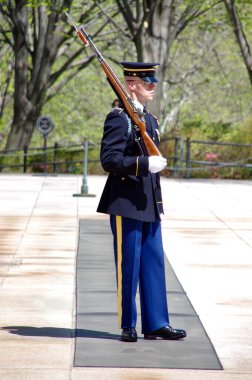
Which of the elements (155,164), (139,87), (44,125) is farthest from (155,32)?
(155,164)

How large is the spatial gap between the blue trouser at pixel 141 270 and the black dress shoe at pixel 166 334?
0.04 metres

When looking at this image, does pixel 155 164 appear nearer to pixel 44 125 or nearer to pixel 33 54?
pixel 44 125

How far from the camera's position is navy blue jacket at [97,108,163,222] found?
7.90 metres

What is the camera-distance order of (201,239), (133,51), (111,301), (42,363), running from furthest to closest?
(133,51) < (201,239) < (111,301) < (42,363)

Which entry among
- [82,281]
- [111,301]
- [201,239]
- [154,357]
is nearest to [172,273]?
[82,281]

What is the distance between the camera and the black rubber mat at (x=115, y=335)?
24.8 ft

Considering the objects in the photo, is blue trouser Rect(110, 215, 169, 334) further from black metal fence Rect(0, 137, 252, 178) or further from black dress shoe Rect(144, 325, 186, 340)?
black metal fence Rect(0, 137, 252, 178)

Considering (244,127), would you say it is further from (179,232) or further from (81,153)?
(179,232)

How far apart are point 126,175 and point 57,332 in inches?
57.8

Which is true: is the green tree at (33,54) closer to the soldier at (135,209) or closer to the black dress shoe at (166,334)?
the soldier at (135,209)

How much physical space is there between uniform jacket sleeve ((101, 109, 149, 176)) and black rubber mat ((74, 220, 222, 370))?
130 centimetres

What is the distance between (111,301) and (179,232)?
6279mm

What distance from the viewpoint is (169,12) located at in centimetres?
3109

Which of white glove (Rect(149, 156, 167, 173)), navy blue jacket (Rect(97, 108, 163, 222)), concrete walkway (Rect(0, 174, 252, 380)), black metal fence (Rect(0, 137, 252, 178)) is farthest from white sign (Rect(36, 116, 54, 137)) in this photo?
white glove (Rect(149, 156, 167, 173))
